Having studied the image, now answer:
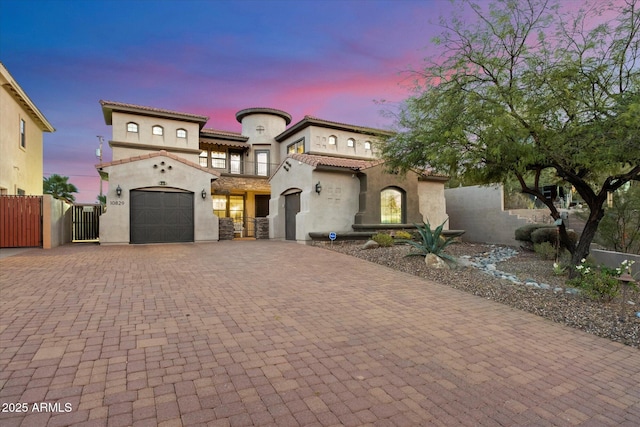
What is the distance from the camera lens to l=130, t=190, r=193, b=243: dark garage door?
48.9 feet

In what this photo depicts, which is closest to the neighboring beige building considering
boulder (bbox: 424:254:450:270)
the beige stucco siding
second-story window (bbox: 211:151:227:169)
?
second-story window (bbox: 211:151:227:169)

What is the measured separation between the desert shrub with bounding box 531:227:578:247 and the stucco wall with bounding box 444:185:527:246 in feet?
10.3

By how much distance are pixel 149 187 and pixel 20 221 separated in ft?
15.6

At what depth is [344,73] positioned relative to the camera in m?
15.7

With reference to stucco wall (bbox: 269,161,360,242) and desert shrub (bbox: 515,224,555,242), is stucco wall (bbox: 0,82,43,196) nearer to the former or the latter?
stucco wall (bbox: 269,161,360,242)

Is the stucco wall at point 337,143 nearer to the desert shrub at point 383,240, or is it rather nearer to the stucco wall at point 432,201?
the stucco wall at point 432,201

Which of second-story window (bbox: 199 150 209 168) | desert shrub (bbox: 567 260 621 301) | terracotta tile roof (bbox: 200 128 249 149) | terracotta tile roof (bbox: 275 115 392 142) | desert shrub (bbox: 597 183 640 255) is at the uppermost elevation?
terracotta tile roof (bbox: 275 115 392 142)

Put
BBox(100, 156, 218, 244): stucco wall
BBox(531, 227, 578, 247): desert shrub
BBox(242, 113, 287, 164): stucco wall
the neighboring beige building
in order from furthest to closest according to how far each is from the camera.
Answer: BBox(242, 113, 287, 164): stucco wall, BBox(100, 156, 218, 244): stucco wall, the neighboring beige building, BBox(531, 227, 578, 247): desert shrub

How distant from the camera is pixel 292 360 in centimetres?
338

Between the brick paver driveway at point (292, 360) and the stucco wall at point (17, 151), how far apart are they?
11792mm

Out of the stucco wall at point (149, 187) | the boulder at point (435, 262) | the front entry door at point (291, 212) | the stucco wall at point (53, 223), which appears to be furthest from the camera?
the front entry door at point (291, 212)

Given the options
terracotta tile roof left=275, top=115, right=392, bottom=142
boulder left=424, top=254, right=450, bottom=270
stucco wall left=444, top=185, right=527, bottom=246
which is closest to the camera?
boulder left=424, top=254, right=450, bottom=270

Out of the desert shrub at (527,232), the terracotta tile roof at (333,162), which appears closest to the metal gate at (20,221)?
the terracotta tile roof at (333,162)

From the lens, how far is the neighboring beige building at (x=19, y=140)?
14.1 meters
